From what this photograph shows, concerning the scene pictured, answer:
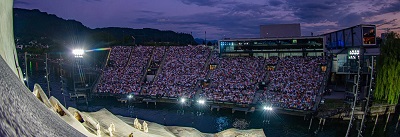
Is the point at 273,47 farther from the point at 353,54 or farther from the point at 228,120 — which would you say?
the point at 228,120

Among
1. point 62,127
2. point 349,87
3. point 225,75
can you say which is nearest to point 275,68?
point 225,75

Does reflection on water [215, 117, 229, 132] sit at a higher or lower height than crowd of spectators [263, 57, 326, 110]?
lower

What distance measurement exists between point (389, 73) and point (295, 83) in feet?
35.2

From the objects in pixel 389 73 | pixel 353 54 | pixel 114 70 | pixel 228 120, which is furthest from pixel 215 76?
pixel 389 73

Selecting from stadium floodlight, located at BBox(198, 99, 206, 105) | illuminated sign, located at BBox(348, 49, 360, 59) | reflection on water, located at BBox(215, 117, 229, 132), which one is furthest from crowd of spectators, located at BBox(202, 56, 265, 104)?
illuminated sign, located at BBox(348, 49, 360, 59)

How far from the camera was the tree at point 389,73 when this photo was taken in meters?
35.6

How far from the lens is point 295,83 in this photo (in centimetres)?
3966

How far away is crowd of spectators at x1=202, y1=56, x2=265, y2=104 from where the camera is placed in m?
40.5

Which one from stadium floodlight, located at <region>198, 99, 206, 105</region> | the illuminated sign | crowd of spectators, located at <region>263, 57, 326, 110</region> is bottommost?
stadium floodlight, located at <region>198, 99, 206, 105</region>

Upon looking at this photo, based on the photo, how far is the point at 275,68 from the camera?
147 ft

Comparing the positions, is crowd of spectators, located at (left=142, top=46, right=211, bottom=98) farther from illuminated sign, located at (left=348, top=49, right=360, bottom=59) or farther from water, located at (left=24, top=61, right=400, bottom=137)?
illuminated sign, located at (left=348, top=49, right=360, bottom=59)

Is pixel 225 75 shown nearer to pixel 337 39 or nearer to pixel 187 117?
pixel 187 117

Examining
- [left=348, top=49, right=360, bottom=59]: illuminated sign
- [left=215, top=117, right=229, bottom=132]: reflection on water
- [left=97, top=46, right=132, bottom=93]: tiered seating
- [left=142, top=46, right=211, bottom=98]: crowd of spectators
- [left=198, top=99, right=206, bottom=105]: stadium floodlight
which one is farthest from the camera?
[left=97, top=46, right=132, bottom=93]: tiered seating

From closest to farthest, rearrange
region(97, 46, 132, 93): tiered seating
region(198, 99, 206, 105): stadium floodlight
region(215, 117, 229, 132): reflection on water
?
region(215, 117, 229, 132): reflection on water < region(198, 99, 206, 105): stadium floodlight < region(97, 46, 132, 93): tiered seating
